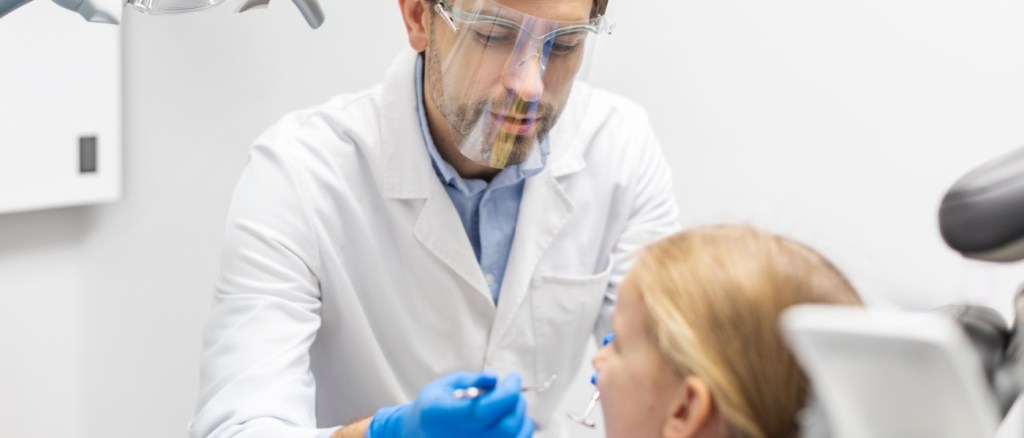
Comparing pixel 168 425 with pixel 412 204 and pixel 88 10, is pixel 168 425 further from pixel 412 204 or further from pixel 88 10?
pixel 88 10

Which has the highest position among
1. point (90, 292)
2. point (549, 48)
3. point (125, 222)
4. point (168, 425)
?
point (549, 48)

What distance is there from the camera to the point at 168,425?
2.55 meters

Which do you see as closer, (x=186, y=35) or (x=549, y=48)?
(x=549, y=48)

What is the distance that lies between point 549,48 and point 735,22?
36.7 inches

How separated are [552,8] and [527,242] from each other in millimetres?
380

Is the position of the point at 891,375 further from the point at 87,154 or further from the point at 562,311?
the point at 87,154

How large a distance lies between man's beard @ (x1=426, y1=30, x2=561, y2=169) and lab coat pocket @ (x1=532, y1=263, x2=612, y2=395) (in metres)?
0.26

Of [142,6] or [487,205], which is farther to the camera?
[487,205]

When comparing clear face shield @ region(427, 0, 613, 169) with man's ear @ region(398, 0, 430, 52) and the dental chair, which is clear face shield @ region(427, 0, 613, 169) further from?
the dental chair

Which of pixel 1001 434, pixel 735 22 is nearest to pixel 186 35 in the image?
pixel 735 22

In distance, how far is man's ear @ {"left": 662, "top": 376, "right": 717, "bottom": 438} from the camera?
962mm

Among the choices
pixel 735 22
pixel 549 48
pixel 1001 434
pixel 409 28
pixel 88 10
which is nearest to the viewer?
pixel 1001 434

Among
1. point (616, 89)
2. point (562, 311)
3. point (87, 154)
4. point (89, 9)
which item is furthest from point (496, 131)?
point (87, 154)

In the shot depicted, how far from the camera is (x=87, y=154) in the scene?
2.25m
